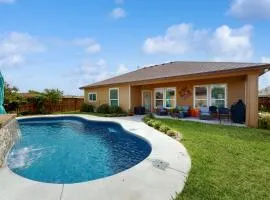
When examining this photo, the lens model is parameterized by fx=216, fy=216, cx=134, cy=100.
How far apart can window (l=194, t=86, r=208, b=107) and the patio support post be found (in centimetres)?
432

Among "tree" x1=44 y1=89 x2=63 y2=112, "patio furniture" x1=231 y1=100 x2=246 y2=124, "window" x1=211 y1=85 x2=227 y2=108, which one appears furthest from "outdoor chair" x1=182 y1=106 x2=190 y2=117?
"tree" x1=44 y1=89 x2=63 y2=112

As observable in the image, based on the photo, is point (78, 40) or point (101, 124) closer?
point (101, 124)

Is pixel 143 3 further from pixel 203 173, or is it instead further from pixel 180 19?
pixel 203 173

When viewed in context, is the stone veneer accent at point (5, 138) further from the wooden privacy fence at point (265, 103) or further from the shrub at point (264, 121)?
the wooden privacy fence at point (265, 103)

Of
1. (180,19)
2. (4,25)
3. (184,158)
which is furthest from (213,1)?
(4,25)

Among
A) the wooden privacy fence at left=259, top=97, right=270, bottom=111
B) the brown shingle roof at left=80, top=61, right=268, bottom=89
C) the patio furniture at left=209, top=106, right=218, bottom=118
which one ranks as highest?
the brown shingle roof at left=80, top=61, right=268, bottom=89

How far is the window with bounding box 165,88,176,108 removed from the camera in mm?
17237

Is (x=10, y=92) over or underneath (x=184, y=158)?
over

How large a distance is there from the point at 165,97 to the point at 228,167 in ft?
43.3

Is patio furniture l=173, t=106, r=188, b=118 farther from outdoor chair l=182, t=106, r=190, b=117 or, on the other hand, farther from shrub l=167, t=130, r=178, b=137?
shrub l=167, t=130, r=178, b=137

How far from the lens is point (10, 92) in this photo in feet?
63.7

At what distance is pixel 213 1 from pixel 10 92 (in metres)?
17.9

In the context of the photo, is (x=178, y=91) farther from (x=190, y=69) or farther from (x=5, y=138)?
(x=5, y=138)

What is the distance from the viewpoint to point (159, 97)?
18688mm
